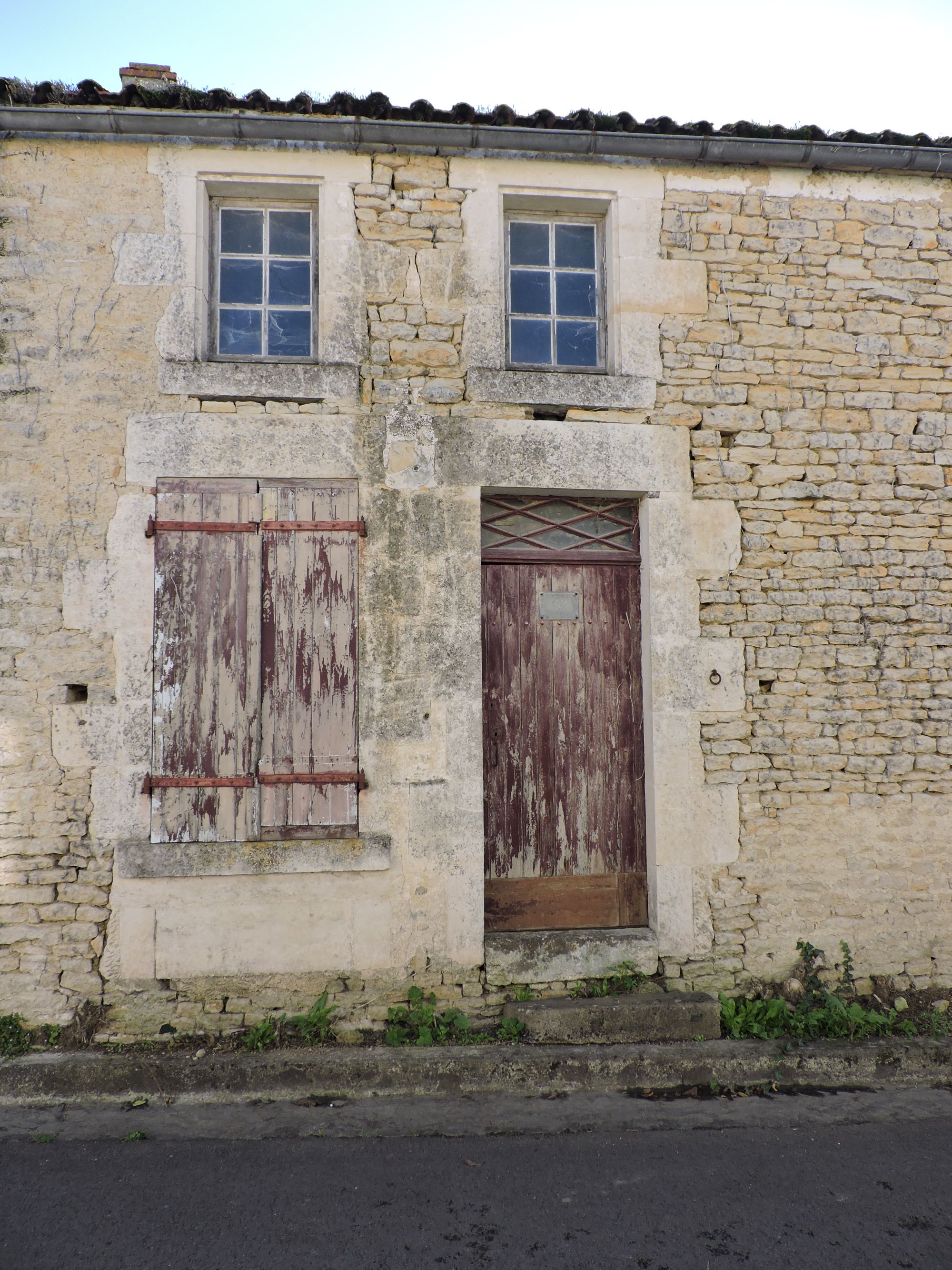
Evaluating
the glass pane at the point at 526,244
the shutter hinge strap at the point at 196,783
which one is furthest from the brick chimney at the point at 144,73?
the shutter hinge strap at the point at 196,783

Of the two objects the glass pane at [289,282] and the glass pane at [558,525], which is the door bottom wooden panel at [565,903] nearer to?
the glass pane at [558,525]

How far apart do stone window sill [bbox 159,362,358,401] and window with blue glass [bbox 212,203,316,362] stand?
0.25 metres

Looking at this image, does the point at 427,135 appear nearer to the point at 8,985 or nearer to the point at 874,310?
the point at 874,310

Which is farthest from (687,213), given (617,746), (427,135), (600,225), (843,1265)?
(843,1265)

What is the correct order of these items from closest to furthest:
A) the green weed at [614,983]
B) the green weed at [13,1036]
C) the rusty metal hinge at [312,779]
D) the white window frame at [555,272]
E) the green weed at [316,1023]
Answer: the green weed at [13,1036]
the green weed at [316,1023]
the rusty metal hinge at [312,779]
the green weed at [614,983]
the white window frame at [555,272]

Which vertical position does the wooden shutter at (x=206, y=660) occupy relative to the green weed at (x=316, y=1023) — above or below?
above

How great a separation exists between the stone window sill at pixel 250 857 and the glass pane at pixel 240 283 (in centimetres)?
306

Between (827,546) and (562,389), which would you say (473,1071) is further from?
(562,389)

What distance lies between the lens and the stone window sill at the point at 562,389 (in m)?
4.27

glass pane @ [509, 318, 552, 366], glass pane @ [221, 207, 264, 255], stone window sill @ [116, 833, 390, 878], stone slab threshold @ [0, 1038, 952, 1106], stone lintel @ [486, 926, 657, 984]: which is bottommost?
stone slab threshold @ [0, 1038, 952, 1106]

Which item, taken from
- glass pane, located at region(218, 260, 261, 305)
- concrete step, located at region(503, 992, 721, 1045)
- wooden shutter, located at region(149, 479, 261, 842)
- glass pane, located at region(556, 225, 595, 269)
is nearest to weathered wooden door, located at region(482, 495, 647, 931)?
concrete step, located at region(503, 992, 721, 1045)

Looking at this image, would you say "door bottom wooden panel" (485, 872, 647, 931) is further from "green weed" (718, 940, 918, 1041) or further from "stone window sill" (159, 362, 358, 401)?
"stone window sill" (159, 362, 358, 401)

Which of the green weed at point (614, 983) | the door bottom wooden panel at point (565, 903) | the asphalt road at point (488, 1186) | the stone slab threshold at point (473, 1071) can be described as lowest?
the asphalt road at point (488, 1186)

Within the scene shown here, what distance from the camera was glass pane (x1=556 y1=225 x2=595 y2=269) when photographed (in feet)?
15.1
